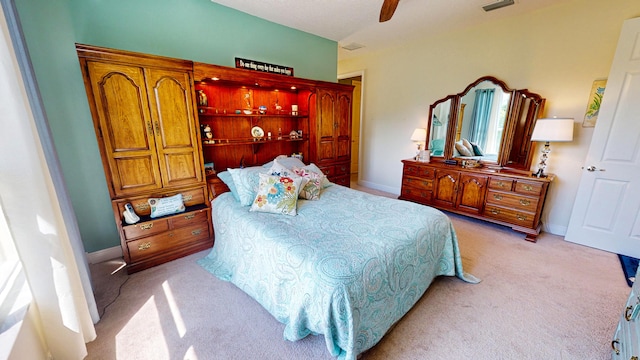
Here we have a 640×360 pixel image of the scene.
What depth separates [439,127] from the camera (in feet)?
12.4

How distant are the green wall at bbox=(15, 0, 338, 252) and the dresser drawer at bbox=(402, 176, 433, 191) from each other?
2916mm

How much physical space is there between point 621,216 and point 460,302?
2213 mm

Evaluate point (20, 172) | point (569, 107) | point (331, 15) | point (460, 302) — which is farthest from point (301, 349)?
point (569, 107)

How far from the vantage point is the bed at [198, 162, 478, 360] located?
130cm

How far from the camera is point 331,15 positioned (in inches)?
113

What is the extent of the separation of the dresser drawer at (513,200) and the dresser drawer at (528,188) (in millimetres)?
63

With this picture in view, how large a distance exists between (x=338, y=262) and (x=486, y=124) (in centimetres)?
322

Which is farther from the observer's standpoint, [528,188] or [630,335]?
[528,188]

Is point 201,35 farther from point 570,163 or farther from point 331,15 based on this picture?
point 570,163

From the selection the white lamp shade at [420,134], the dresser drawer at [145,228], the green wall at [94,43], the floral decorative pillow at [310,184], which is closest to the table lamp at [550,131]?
the white lamp shade at [420,134]

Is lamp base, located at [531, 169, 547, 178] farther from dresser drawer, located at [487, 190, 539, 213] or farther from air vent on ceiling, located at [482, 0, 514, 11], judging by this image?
air vent on ceiling, located at [482, 0, 514, 11]

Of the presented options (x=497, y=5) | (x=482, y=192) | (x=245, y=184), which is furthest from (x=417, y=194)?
(x=245, y=184)

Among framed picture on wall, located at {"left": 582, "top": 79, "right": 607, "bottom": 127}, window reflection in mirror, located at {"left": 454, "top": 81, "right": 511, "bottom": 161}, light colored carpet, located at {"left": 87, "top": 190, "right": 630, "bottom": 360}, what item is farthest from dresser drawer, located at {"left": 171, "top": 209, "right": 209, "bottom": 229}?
framed picture on wall, located at {"left": 582, "top": 79, "right": 607, "bottom": 127}

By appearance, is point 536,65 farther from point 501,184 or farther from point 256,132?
point 256,132
